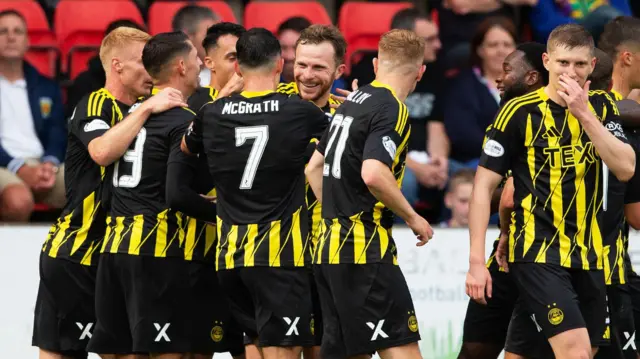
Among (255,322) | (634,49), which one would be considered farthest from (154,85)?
(634,49)

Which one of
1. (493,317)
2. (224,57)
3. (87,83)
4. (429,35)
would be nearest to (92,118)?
(224,57)

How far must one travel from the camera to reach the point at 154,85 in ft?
29.5

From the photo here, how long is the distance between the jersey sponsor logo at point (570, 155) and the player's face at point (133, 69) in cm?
300

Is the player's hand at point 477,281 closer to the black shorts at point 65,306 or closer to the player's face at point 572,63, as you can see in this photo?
the player's face at point 572,63

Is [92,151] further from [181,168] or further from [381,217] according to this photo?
[381,217]

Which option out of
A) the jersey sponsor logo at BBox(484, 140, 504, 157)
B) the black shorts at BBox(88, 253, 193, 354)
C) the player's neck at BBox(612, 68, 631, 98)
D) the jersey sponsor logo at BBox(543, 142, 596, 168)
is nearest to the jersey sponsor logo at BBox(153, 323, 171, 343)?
the black shorts at BBox(88, 253, 193, 354)

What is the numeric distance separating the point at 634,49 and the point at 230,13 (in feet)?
18.3

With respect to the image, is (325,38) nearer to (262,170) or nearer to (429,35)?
(262,170)

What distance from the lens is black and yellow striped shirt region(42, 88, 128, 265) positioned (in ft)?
29.8

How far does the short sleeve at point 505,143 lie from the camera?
8039 millimetres

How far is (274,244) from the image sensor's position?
8.14 meters

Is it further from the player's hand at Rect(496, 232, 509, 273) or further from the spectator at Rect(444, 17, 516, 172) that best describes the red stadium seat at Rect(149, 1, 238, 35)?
the player's hand at Rect(496, 232, 509, 273)

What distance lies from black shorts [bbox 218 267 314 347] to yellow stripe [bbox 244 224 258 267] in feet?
0.15

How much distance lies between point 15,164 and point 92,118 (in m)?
3.12
